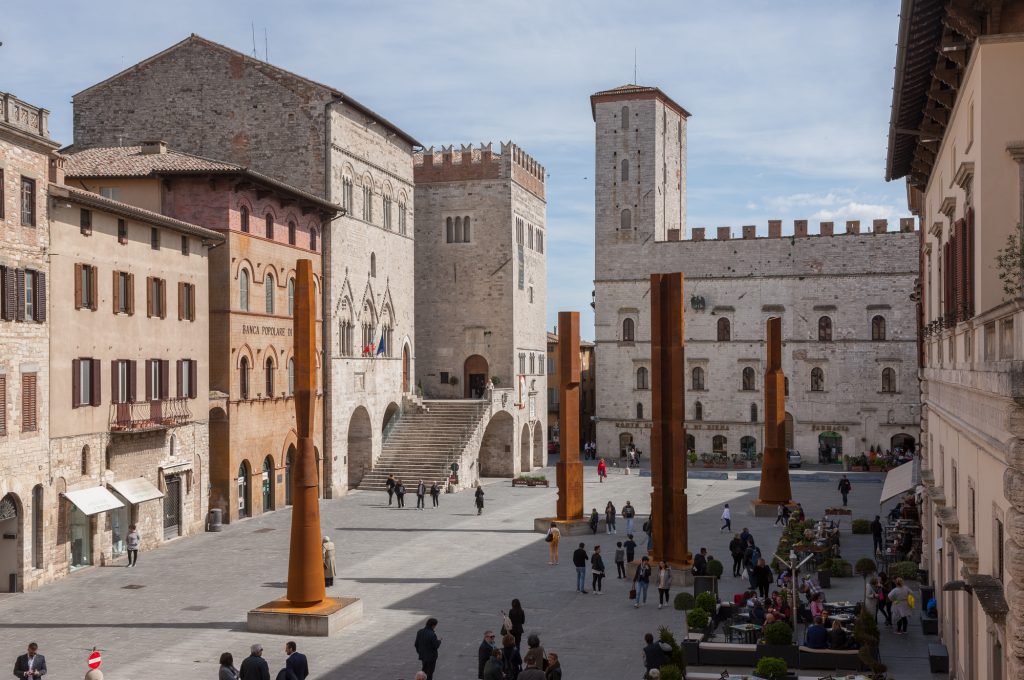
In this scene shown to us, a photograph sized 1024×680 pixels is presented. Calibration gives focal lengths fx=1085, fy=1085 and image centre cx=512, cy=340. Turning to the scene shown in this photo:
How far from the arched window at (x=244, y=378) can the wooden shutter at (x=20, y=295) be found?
37.3 ft

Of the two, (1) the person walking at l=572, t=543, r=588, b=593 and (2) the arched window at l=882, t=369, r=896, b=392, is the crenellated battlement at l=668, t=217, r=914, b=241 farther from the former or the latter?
(1) the person walking at l=572, t=543, r=588, b=593

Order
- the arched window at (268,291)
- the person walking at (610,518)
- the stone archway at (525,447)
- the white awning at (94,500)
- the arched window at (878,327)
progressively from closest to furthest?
the white awning at (94,500), the person walking at (610,518), the arched window at (268,291), the stone archway at (525,447), the arched window at (878,327)

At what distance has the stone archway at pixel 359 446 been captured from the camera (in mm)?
46500

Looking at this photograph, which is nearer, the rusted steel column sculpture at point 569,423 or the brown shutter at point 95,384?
the brown shutter at point 95,384

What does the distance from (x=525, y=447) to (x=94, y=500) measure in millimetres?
34469

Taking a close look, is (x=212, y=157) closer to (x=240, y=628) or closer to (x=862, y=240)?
(x=240, y=628)

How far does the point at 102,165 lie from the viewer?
115 feet

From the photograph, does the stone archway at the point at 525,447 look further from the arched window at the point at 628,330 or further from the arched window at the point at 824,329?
the arched window at the point at 824,329

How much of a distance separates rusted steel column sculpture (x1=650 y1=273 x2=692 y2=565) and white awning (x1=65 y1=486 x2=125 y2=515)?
45.6ft

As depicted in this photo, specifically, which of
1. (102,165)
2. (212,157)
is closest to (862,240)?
(212,157)

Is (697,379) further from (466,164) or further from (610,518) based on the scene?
(610,518)

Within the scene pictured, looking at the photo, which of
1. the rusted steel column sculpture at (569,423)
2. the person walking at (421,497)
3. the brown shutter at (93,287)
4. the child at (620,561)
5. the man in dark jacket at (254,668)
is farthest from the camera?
the person walking at (421,497)

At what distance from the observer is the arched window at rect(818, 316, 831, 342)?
63500 millimetres

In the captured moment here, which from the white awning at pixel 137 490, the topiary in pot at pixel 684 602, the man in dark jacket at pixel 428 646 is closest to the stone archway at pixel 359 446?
the white awning at pixel 137 490
